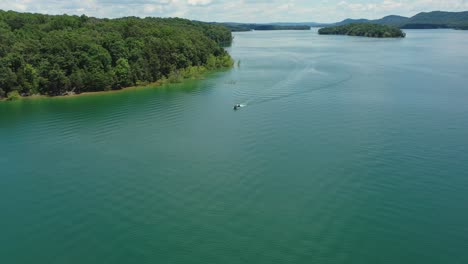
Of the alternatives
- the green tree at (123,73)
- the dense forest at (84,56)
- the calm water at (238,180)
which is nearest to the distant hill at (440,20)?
the dense forest at (84,56)

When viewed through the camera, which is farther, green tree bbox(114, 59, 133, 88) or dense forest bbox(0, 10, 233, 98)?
green tree bbox(114, 59, 133, 88)

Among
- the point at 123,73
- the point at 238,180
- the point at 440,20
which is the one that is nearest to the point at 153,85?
the point at 123,73

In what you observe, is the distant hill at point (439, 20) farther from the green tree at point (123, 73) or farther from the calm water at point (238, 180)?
the calm water at point (238, 180)

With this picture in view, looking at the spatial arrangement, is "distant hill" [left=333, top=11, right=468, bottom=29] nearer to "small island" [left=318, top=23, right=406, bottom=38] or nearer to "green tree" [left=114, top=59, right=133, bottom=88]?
"small island" [left=318, top=23, right=406, bottom=38]

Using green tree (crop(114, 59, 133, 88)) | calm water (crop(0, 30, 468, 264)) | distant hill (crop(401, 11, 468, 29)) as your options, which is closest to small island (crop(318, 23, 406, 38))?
distant hill (crop(401, 11, 468, 29))

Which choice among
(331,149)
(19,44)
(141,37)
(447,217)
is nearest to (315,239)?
(447,217)

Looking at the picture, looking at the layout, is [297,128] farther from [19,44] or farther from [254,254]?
[19,44]

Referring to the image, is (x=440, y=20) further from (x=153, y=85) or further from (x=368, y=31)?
(x=153, y=85)
